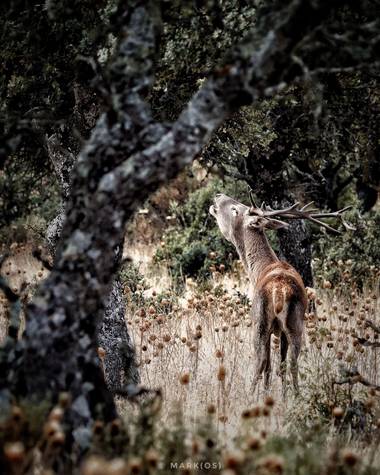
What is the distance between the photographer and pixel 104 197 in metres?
3.37

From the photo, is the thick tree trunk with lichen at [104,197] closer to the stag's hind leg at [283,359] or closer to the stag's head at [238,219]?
the stag's hind leg at [283,359]

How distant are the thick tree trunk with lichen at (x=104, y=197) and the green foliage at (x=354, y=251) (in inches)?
308

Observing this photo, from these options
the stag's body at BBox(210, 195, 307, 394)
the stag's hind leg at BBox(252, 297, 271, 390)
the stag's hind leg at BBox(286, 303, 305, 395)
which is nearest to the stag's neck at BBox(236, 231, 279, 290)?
the stag's body at BBox(210, 195, 307, 394)

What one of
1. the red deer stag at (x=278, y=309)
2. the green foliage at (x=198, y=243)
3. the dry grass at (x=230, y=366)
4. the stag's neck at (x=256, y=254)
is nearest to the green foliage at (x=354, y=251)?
the dry grass at (x=230, y=366)

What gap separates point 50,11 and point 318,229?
8873 mm

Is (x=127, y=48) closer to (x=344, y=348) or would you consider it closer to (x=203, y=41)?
(x=203, y=41)

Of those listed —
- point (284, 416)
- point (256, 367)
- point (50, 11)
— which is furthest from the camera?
point (256, 367)

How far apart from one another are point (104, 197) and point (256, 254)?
3896 mm

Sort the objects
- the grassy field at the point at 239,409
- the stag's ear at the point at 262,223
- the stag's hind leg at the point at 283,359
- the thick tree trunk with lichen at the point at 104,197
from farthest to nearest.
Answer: the stag's ear at the point at 262,223 < the stag's hind leg at the point at 283,359 < the thick tree trunk with lichen at the point at 104,197 < the grassy field at the point at 239,409

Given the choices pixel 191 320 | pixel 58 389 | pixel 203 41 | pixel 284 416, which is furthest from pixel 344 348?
pixel 58 389

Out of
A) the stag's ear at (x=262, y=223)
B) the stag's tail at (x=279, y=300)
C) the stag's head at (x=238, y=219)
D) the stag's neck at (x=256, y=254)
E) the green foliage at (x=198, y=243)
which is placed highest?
the green foliage at (x=198, y=243)

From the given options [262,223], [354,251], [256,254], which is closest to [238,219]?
[262,223]

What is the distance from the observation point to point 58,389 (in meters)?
3.28

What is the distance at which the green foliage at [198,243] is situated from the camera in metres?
12.7
